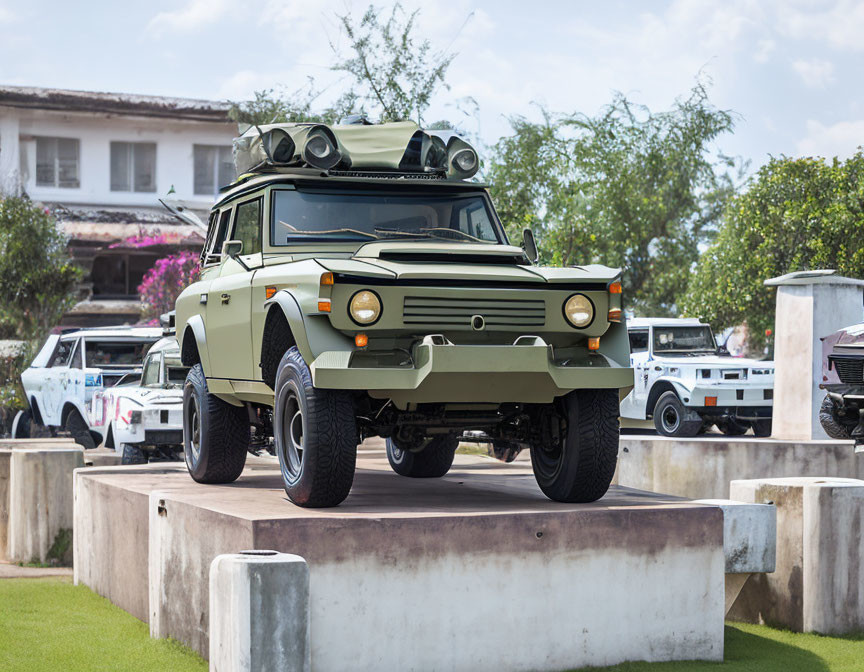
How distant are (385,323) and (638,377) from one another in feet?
39.7

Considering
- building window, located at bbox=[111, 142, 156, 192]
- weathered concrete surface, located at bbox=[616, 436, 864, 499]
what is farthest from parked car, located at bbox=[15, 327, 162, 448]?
building window, located at bbox=[111, 142, 156, 192]

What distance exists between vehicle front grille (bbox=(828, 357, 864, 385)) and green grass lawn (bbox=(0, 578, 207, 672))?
9136 millimetres

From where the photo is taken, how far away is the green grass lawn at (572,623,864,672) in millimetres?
6570

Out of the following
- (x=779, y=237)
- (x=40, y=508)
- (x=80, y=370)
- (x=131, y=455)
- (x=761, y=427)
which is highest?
→ (x=779, y=237)

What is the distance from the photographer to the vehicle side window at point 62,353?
706 inches

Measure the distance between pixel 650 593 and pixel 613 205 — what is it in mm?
25281

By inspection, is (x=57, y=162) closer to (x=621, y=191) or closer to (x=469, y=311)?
(x=621, y=191)

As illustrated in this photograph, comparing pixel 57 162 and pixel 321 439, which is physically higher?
pixel 57 162

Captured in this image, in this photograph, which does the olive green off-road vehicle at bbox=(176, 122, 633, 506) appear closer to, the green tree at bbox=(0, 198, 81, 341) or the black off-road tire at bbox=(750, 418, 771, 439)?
the black off-road tire at bbox=(750, 418, 771, 439)

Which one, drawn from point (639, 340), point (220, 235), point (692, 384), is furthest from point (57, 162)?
point (220, 235)

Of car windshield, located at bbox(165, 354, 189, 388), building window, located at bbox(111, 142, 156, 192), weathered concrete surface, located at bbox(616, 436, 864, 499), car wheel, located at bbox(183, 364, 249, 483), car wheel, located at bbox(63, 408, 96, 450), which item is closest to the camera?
car wheel, located at bbox(183, 364, 249, 483)

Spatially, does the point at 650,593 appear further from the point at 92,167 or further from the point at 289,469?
the point at 92,167

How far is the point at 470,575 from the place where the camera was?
623cm

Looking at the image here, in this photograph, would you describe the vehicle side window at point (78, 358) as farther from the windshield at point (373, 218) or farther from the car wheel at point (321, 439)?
the car wheel at point (321, 439)
